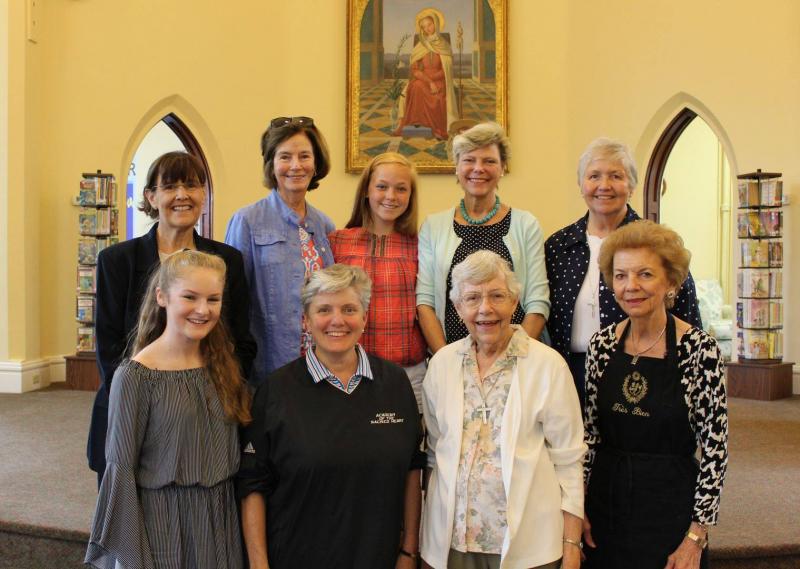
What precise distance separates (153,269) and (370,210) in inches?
36.4

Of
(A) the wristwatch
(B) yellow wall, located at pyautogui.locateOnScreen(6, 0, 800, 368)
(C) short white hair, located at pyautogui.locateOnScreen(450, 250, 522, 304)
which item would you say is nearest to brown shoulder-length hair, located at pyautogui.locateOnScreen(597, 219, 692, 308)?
(C) short white hair, located at pyautogui.locateOnScreen(450, 250, 522, 304)

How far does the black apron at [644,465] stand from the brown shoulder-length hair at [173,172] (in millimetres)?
1584

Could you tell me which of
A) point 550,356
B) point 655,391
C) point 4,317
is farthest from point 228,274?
point 4,317

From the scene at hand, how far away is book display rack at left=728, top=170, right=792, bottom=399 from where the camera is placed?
314 inches

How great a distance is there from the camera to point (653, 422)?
2.60 metres

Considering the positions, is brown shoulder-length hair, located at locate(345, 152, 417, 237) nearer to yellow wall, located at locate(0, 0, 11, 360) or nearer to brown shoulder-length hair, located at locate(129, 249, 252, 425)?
brown shoulder-length hair, located at locate(129, 249, 252, 425)

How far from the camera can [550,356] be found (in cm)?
262

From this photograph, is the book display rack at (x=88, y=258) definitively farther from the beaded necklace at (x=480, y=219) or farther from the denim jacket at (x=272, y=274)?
the beaded necklace at (x=480, y=219)

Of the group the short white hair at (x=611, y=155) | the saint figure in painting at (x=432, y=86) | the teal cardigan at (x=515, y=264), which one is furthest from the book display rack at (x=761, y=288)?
the teal cardigan at (x=515, y=264)

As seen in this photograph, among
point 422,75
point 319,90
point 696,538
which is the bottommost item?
point 696,538

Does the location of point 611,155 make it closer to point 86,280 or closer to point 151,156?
point 86,280

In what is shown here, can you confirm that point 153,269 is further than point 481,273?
Yes

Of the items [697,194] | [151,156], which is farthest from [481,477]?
[151,156]

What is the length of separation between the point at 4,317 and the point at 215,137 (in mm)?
3035
